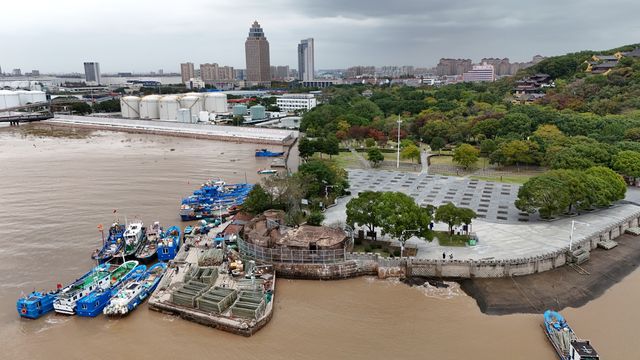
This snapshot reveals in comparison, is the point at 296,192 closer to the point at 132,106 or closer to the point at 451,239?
the point at 451,239

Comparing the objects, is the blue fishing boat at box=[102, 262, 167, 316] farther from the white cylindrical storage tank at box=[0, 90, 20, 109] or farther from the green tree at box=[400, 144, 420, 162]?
the white cylindrical storage tank at box=[0, 90, 20, 109]

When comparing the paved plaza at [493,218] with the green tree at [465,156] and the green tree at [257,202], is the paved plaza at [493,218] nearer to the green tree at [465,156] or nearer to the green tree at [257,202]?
the green tree at [465,156]

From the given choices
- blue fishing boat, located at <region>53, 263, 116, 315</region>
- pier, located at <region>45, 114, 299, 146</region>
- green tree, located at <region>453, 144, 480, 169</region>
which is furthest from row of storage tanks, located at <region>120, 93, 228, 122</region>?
blue fishing boat, located at <region>53, 263, 116, 315</region>

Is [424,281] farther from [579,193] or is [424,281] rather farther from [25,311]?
[25,311]

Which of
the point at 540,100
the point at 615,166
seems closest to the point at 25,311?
the point at 615,166

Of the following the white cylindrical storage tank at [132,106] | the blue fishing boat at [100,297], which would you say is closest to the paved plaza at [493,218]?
the blue fishing boat at [100,297]
